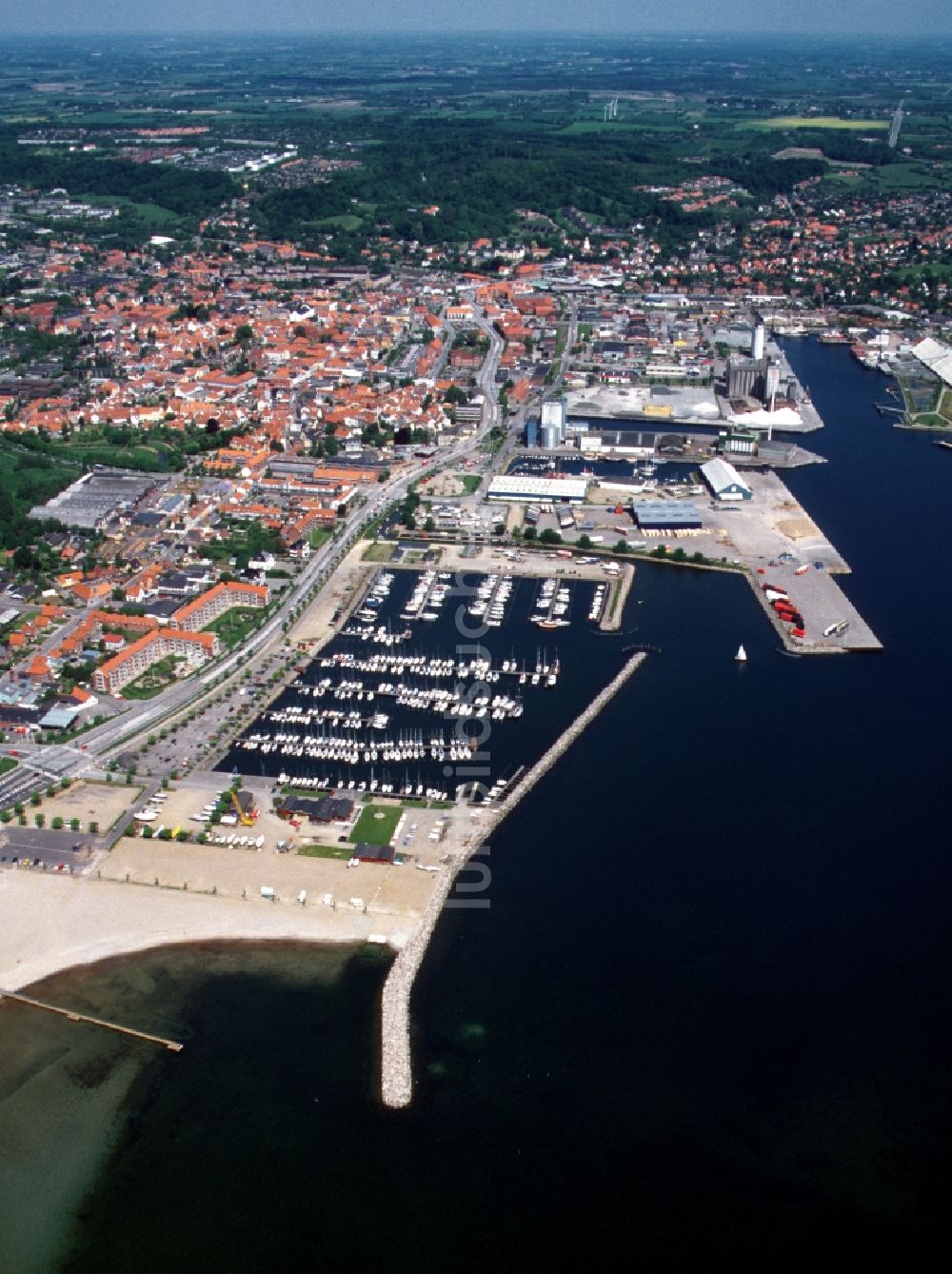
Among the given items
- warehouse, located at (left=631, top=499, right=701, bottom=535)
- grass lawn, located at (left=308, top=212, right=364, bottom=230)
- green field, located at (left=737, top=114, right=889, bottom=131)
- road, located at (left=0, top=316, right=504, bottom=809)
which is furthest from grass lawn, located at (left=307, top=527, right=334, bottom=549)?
green field, located at (left=737, top=114, right=889, bottom=131)

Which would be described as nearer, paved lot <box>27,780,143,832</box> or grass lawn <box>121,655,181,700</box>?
paved lot <box>27,780,143,832</box>

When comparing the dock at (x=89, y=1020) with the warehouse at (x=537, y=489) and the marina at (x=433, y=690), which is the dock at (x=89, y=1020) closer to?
the marina at (x=433, y=690)

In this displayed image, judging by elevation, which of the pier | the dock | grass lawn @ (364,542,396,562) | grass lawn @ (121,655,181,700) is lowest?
grass lawn @ (364,542,396,562)

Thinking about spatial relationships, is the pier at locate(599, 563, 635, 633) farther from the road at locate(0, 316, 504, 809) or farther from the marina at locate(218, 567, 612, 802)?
the road at locate(0, 316, 504, 809)

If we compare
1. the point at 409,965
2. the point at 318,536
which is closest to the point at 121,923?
the point at 409,965

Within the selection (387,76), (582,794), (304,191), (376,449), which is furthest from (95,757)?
(387,76)

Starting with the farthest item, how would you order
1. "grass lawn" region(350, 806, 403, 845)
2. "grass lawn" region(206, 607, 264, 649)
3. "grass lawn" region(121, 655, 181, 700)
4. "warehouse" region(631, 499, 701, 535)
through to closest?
"warehouse" region(631, 499, 701, 535) → "grass lawn" region(206, 607, 264, 649) → "grass lawn" region(121, 655, 181, 700) → "grass lawn" region(350, 806, 403, 845)
